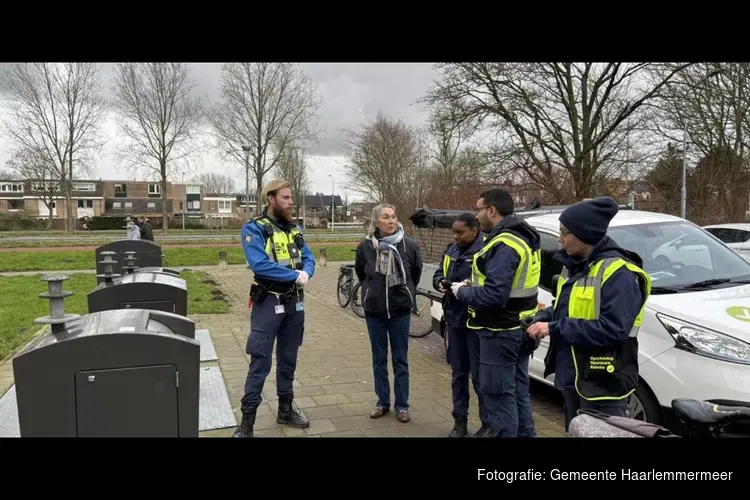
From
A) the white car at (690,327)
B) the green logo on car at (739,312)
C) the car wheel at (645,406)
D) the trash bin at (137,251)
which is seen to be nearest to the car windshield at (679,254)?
the white car at (690,327)

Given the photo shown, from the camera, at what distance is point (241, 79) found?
27250mm

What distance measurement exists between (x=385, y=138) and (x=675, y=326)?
22636mm

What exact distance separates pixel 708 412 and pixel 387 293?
251cm

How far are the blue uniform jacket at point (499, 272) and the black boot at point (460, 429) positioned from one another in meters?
1.19

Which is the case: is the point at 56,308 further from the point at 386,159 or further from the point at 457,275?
the point at 386,159

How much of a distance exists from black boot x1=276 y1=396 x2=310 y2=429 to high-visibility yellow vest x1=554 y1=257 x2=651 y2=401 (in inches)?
94.4

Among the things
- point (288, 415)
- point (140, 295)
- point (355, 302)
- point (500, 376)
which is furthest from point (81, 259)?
point (500, 376)

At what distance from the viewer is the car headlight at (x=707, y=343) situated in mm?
3352

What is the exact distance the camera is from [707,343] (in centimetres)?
344

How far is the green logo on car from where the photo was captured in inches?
140

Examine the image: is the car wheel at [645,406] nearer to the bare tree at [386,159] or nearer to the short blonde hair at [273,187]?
the short blonde hair at [273,187]
